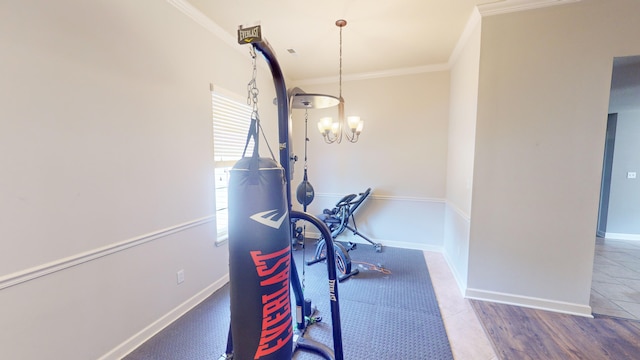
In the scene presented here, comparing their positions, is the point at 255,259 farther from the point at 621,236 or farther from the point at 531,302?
the point at 621,236

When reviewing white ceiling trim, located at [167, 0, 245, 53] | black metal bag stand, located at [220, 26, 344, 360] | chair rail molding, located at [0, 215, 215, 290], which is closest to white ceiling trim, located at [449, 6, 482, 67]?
black metal bag stand, located at [220, 26, 344, 360]

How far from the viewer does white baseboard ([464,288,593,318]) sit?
221cm

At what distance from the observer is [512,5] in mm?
2141

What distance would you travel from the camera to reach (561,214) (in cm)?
222

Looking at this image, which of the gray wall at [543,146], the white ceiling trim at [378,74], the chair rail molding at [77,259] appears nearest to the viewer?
the chair rail molding at [77,259]

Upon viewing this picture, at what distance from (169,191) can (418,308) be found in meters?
2.50

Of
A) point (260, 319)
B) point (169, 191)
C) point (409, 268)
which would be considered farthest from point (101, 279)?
point (409, 268)

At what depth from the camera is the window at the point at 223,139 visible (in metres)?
2.67

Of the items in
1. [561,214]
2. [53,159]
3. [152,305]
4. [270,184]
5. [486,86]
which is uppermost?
[486,86]

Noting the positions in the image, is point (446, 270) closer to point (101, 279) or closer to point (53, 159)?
point (101, 279)

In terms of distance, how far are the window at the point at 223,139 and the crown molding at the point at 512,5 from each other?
261 cm

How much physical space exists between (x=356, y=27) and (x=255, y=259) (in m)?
2.53

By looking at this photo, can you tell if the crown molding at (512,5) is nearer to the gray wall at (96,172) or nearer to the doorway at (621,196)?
the doorway at (621,196)

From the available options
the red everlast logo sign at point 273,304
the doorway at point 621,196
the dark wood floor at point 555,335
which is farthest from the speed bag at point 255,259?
the doorway at point 621,196
